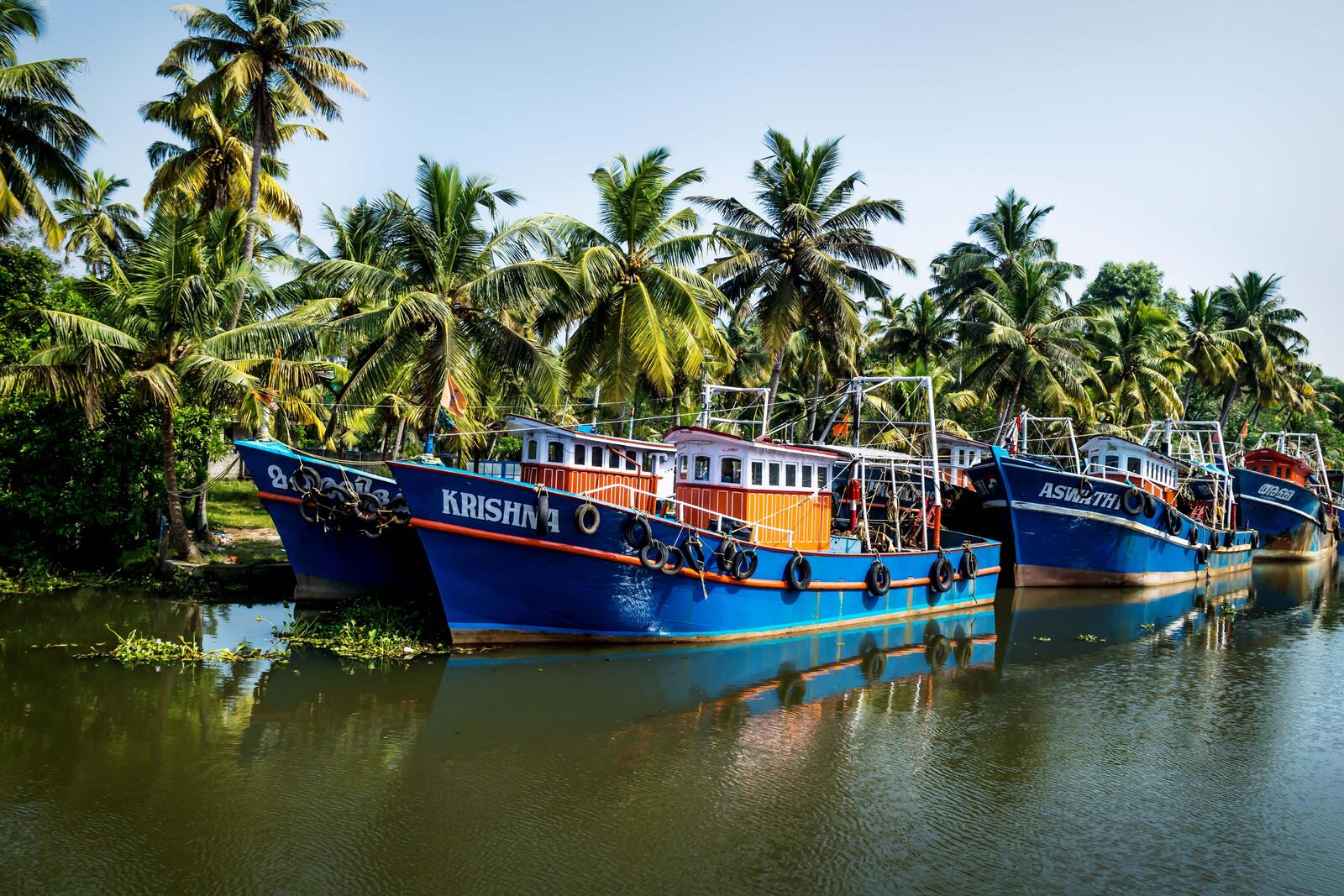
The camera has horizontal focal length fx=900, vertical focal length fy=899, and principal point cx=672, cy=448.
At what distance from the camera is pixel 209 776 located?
28.0 ft

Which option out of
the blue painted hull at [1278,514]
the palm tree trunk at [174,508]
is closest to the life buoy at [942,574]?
the palm tree trunk at [174,508]

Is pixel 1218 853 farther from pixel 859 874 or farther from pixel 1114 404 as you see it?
pixel 1114 404

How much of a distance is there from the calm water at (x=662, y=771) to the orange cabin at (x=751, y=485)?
2.49m

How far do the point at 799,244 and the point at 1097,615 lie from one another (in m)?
11.3

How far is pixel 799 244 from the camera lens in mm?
23078

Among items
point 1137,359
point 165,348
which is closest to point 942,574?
point 165,348

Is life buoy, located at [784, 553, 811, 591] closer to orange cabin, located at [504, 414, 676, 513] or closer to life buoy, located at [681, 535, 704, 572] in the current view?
life buoy, located at [681, 535, 704, 572]

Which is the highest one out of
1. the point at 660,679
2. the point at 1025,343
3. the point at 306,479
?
the point at 1025,343

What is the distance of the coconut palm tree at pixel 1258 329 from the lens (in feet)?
139

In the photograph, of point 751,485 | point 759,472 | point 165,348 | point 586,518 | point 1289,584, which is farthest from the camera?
point 1289,584

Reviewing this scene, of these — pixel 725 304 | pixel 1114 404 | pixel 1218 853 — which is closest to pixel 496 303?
pixel 725 304

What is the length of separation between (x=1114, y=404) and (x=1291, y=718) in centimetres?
2553

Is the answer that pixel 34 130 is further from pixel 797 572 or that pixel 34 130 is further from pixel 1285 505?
pixel 1285 505

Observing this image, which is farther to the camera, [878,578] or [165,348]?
[165,348]
